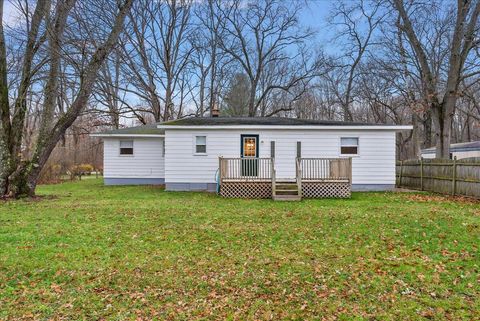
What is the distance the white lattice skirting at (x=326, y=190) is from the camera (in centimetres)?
1270

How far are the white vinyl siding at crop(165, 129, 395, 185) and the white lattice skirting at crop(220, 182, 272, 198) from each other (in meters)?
1.94

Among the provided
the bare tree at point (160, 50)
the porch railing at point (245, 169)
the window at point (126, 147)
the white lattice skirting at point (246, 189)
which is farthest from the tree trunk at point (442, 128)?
the bare tree at point (160, 50)

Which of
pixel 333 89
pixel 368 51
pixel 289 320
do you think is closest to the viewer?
pixel 289 320

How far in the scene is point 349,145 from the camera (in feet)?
48.3

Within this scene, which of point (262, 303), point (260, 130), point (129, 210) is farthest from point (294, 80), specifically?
point (262, 303)

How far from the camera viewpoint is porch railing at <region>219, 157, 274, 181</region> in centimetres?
1291

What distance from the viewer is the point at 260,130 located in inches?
569

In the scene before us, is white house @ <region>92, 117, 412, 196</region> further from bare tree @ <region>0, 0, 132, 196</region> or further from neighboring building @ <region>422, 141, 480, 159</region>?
neighboring building @ <region>422, 141, 480, 159</region>

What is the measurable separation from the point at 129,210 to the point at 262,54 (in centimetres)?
2212

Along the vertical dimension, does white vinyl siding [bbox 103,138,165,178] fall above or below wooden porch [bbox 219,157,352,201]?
above

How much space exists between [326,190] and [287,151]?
8.77 ft

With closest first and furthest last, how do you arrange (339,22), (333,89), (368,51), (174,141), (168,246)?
(168,246), (174,141), (339,22), (368,51), (333,89)

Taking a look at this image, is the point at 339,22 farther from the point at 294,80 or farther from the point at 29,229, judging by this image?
the point at 29,229

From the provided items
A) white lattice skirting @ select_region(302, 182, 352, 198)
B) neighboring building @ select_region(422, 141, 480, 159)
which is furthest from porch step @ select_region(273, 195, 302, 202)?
neighboring building @ select_region(422, 141, 480, 159)
